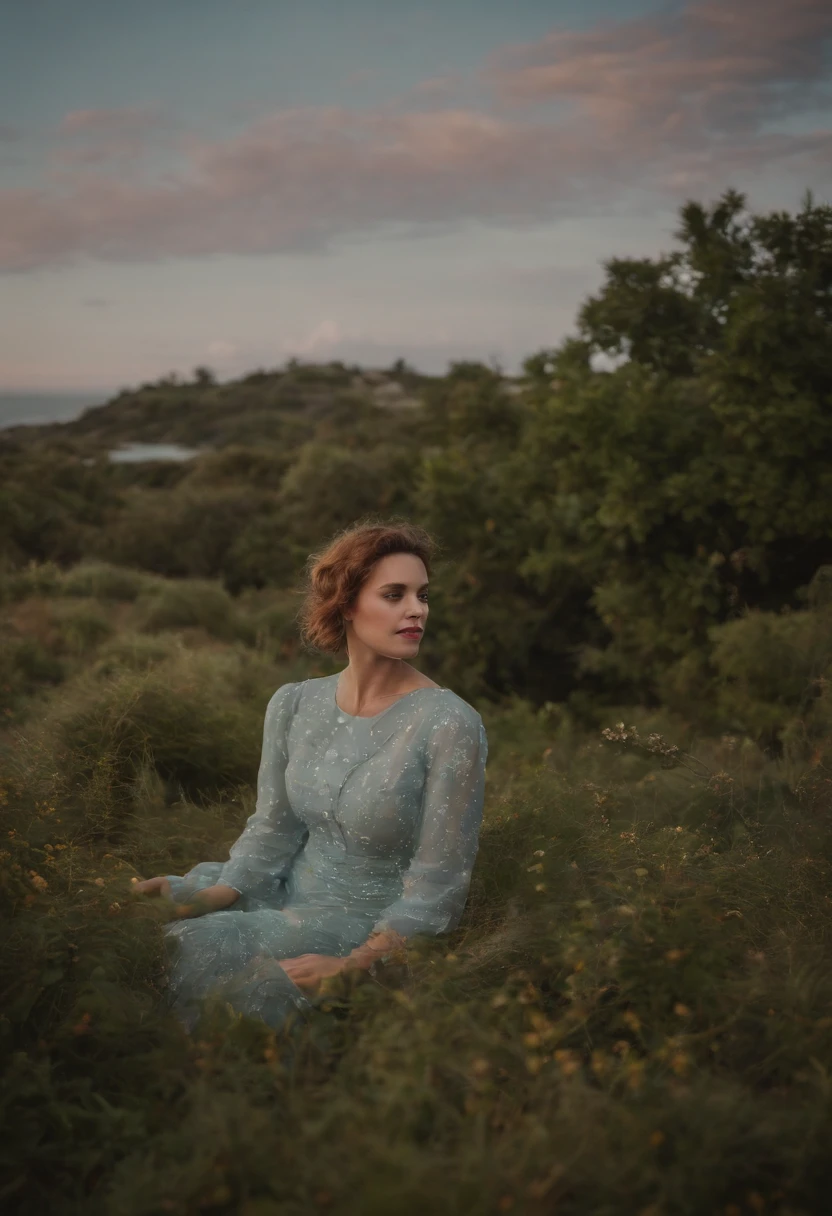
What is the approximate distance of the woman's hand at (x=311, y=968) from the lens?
3.12 metres

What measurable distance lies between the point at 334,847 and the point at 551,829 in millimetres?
1130

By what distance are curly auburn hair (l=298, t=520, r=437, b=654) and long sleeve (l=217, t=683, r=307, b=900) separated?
0.28 metres

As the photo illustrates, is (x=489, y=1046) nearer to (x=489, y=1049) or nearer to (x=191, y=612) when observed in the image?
(x=489, y=1049)

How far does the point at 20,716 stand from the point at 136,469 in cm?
1917

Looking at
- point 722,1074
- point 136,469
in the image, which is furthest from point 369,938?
point 136,469

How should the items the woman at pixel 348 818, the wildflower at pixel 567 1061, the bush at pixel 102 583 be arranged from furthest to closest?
the bush at pixel 102 583, the woman at pixel 348 818, the wildflower at pixel 567 1061

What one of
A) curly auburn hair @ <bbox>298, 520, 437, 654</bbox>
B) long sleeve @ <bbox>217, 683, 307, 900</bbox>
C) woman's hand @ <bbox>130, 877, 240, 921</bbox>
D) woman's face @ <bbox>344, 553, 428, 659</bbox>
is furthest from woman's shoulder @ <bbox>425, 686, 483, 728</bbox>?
woman's hand @ <bbox>130, 877, 240, 921</bbox>

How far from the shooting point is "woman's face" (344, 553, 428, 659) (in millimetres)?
3561

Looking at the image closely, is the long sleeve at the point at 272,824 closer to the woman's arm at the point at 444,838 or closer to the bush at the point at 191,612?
the woman's arm at the point at 444,838

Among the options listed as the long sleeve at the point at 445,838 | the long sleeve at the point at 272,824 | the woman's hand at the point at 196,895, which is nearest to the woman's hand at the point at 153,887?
the woman's hand at the point at 196,895

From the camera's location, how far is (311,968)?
10.3 ft

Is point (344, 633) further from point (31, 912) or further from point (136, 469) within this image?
point (136, 469)

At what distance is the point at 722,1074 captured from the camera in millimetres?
2572

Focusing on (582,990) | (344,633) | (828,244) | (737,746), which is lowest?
(737,746)
